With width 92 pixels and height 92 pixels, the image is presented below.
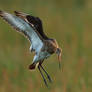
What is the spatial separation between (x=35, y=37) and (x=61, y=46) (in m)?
5.56

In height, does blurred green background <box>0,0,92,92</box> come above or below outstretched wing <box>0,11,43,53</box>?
below

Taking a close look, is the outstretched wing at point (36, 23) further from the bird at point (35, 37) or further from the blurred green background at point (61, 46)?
the blurred green background at point (61, 46)

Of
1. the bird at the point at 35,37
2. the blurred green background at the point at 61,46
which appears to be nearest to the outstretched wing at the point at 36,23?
the bird at the point at 35,37

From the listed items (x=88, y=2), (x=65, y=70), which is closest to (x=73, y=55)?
(x=65, y=70)

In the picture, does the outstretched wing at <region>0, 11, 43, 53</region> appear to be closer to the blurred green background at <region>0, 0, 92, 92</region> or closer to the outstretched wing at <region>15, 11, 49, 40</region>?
the outstretched wing at <region>15, 11, 49, 40</region>

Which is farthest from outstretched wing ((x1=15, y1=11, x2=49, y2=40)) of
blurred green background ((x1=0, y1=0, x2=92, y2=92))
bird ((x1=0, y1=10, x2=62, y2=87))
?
blurred green background ((x1=0, y1=0, x2=92, y2=92))

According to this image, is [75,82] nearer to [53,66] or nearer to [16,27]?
[53,66]

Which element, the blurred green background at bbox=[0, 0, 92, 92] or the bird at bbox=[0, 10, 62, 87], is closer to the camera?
the bird at bbox=[0, 10, 62, 87]

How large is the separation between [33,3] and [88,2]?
1275mm

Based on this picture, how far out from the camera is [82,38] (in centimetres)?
935

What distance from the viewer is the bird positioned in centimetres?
323

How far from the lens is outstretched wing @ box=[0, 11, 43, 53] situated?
326cm

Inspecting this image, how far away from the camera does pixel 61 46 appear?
28.9ft

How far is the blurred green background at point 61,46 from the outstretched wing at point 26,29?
1.75 m
